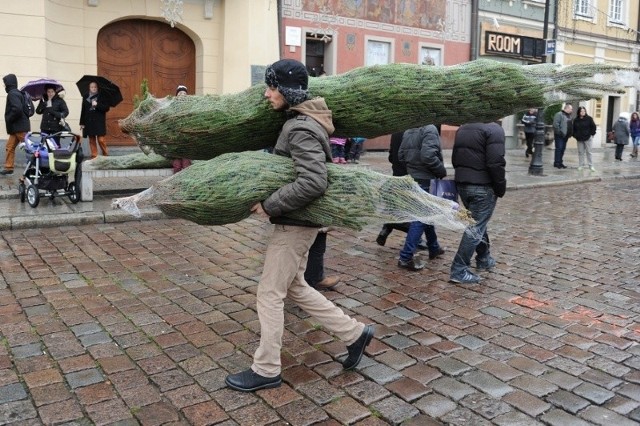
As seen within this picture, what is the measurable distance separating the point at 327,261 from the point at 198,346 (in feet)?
8.57

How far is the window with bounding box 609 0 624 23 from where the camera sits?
27156mm

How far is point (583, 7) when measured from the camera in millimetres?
25859

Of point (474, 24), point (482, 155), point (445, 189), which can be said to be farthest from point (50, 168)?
point (474, 24)

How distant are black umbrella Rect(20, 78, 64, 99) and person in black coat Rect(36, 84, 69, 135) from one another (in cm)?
10

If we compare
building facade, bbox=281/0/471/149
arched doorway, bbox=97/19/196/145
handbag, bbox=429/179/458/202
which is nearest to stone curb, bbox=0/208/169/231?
handbag, bbox=429/179/458/202

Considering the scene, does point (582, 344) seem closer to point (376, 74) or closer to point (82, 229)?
point (376, 74)

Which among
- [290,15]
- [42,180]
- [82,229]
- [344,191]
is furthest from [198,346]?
[290,15]

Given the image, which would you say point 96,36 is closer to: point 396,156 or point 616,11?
point 396,156

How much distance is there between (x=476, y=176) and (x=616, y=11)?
25.8 meters

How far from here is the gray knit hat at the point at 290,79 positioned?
11.5ft

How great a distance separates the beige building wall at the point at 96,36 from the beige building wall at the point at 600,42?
1335cm

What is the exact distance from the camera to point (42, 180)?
908 cm

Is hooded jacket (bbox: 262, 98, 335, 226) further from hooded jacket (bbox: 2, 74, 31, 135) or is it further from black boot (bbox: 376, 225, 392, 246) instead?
hooded jacket (bbox: 2, 74, 31, 135)

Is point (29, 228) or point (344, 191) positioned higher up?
point (344, 191)
